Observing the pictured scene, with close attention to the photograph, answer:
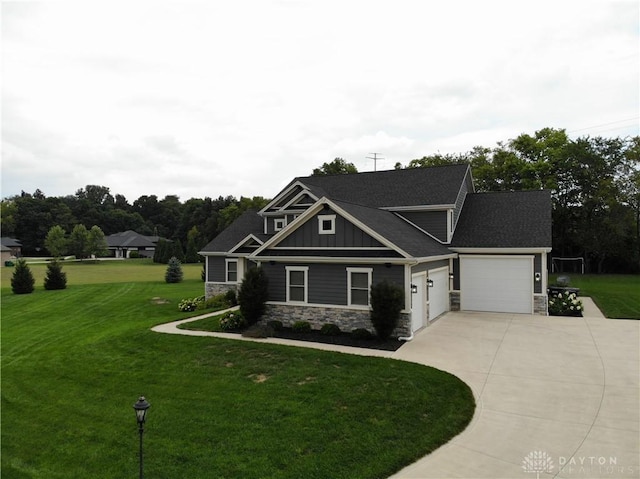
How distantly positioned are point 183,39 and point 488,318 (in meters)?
15.8

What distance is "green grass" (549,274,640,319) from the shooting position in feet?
59.6

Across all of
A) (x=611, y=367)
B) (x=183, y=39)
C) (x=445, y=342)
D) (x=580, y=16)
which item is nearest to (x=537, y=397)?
(x=611, y=367)

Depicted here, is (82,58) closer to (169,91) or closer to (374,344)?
(169,91)

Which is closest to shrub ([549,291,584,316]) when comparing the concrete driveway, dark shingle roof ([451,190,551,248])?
the concrete driveway

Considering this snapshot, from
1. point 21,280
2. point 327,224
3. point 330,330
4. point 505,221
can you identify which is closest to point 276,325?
point 330,330

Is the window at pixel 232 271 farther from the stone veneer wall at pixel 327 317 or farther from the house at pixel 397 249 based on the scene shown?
the stone veneer wall at pixel 327 317

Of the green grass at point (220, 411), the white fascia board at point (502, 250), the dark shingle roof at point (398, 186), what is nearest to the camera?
the green grass at point (220, 411)

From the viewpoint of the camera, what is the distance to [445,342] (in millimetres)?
13039

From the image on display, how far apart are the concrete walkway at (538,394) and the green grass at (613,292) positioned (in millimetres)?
2690

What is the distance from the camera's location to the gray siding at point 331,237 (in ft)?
46.5

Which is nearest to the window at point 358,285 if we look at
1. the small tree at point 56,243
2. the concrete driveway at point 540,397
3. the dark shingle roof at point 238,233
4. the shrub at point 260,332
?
the concrete driveway at point 540,397

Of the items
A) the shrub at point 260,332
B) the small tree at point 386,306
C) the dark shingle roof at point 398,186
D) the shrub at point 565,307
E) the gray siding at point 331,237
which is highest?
the dark shingle roof at point 398,186

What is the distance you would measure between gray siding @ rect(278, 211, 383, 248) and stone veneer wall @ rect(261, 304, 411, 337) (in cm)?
231

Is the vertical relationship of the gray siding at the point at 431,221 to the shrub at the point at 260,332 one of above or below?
above
